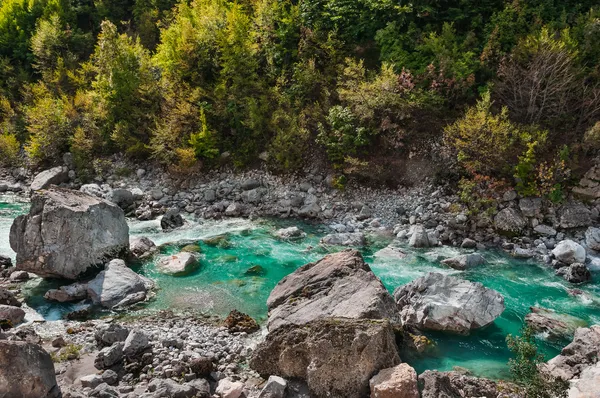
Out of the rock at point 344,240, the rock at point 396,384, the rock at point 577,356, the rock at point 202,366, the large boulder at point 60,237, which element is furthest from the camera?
the rock at point 344,240

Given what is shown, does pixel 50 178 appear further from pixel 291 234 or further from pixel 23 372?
pixel 23 372

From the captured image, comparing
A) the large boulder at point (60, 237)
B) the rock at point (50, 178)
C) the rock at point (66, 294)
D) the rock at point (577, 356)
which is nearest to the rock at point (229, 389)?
the rock at point (66, 294)

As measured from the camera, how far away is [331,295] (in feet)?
40.8

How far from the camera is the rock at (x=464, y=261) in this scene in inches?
658

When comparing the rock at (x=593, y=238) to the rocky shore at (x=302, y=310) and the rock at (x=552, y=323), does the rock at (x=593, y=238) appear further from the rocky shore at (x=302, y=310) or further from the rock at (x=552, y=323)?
the rock at (x=552, y=323)

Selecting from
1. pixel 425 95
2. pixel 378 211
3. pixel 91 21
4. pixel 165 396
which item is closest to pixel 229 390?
pixel 165 396

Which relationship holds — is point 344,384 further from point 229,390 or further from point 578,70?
point 578,70

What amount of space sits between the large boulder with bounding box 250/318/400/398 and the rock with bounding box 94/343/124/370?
367 centimetres

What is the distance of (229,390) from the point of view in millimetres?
9812

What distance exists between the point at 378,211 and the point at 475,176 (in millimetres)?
4708

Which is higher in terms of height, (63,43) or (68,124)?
(63,43)

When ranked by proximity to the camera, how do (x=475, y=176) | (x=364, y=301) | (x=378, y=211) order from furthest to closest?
(x=378, y=211) < (x=475, y=176) < (x=364, y=301)

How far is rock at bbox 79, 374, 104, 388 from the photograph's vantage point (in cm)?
985

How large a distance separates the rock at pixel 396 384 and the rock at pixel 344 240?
377 inches
